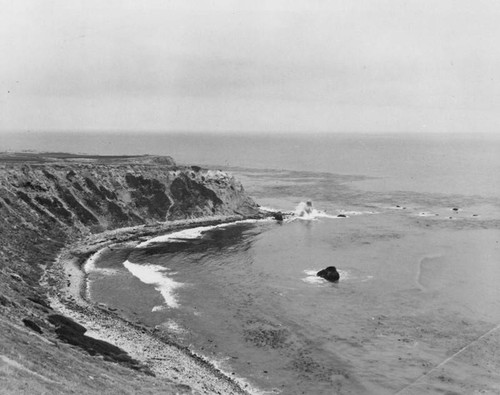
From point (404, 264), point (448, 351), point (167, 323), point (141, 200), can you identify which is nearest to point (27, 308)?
point (167, 323)

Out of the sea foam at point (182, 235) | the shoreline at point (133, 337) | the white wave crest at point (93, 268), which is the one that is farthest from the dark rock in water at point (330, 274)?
the sea foam at point (182, 235)

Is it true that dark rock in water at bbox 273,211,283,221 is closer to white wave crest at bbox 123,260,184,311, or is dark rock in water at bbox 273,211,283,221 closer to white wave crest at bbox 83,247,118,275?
white wave crest at bbox 123,260,184,311

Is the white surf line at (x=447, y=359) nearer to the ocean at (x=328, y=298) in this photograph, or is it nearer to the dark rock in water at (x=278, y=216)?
the ocean at (x=328, y=298)

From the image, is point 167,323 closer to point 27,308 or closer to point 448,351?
point 27,308

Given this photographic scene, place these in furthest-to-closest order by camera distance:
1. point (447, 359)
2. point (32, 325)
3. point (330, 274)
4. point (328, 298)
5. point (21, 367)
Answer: point (330, 274)
point (328, 298)
point (447, 359)
point (32, 325)
point (21, 367)

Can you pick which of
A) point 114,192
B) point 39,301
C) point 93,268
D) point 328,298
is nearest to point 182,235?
point 114,192

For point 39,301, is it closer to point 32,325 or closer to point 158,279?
point 32,325

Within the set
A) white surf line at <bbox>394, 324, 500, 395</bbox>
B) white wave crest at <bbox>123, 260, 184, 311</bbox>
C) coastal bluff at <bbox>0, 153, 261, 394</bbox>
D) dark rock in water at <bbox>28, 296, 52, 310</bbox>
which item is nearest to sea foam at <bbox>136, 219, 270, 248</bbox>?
coastal bluff at <bbox>0, 153, 261, 394</bbox>
